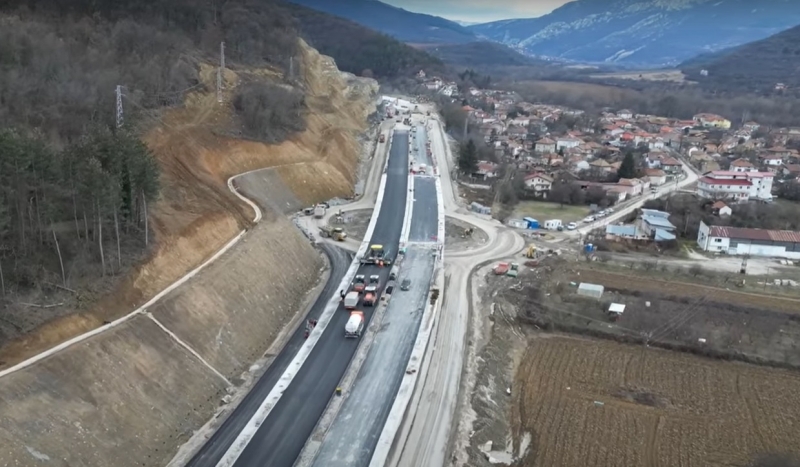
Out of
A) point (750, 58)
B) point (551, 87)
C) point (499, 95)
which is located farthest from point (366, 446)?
point (750, 58)

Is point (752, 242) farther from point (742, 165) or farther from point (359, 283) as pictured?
point (359, 283)

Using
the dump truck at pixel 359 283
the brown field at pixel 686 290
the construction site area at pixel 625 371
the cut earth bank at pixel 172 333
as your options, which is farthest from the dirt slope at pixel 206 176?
the brown field at pixel 686 290

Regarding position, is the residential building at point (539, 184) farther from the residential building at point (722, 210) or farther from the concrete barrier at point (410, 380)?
the concrete barrier at point (410, 380)

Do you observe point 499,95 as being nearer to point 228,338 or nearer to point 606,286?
point 606,286

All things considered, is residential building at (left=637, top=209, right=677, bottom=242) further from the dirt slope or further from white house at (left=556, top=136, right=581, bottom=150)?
white house at (left=556, top=136, right=581, bottom=150)

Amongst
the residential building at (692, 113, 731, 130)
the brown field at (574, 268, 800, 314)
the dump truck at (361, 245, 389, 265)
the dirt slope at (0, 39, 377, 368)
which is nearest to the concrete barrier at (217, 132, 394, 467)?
the dump truck at (361, 245, 389, 265)

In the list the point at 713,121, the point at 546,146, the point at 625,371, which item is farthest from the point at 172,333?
the point at 713,121
